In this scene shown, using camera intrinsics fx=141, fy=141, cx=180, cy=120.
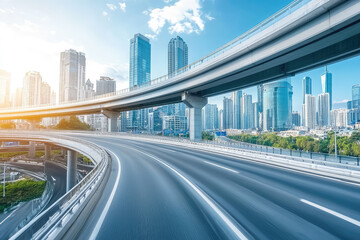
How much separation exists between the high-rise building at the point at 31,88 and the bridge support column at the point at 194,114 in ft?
753

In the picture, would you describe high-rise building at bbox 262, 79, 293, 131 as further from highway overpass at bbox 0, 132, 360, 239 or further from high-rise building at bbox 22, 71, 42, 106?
high-rise building at bbox 22, 71, 42, 106

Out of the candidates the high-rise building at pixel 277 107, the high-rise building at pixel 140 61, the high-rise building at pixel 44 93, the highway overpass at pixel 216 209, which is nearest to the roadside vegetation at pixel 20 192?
the highway overpass at pixel 216 209

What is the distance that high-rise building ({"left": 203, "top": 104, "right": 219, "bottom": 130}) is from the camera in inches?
7244

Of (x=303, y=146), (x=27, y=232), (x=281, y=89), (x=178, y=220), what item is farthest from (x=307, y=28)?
(x=281, y=89)

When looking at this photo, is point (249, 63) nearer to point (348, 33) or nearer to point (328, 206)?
point (348, 33)

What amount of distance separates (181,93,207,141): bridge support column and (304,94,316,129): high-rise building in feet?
274

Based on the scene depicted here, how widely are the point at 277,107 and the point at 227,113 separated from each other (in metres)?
58.1

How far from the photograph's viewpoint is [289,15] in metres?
11.8

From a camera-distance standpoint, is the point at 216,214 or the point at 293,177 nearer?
the point at 216,214

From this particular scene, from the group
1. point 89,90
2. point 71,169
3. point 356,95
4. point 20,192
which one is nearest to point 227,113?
point 356,95

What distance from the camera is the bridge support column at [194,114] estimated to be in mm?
27328

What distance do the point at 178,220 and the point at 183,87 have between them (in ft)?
77.7

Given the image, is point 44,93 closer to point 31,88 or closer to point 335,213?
point 31,88

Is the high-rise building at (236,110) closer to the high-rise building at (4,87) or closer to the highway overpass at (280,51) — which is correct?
the highway overpass at (280,51)
